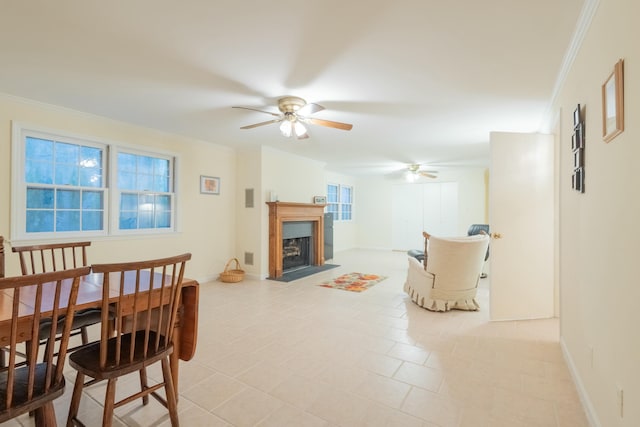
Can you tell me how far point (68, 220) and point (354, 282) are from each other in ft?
13.2

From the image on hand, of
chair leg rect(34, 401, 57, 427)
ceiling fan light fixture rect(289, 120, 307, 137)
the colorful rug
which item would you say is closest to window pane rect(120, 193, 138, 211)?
ceiling fan light fixture rect(289, 120, 307, 137)

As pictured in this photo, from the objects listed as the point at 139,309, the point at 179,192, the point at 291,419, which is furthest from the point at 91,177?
the point at 291,419

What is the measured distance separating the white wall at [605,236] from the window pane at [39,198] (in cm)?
485

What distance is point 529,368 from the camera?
95.7 inches

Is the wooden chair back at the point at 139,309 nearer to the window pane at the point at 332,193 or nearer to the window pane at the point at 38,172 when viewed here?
the window pane at the point at 38,172

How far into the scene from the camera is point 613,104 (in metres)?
1.48

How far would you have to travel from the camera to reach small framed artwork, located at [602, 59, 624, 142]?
54.9 inches

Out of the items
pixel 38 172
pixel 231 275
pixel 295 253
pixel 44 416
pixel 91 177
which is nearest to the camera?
pixel 44 416

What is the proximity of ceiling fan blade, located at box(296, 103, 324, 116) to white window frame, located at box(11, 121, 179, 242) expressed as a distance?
96.4 inches

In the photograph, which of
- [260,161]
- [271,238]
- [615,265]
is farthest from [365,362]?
[260,161]

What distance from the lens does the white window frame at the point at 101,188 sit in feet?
10.7


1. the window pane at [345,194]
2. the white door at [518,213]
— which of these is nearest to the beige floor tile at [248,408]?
the white door at [518,213]

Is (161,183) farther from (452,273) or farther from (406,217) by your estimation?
(406,217)

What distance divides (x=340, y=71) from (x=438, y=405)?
8.23ft
